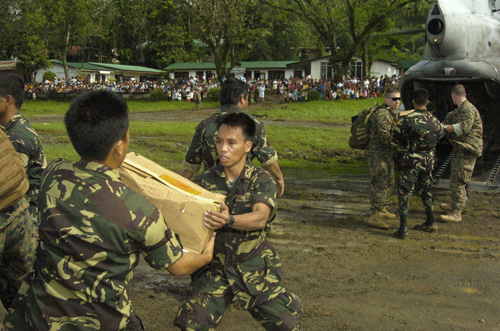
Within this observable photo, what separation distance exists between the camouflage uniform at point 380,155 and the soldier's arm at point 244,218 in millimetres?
4823

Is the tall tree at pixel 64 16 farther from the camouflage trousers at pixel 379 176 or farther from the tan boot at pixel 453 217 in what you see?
the tan boot at pixel 453 217

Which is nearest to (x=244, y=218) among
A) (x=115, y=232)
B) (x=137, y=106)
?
(x=115, y=232)

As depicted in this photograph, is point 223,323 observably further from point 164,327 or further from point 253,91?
point 253,91

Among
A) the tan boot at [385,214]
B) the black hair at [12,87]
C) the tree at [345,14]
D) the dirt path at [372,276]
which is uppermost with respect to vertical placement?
the tree at [345,14]

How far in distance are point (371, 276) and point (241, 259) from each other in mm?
2892

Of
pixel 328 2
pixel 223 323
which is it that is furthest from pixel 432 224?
pixel 328 2

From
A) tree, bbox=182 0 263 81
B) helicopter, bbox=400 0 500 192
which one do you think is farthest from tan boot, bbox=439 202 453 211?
tree, bbox=182 0 263 81

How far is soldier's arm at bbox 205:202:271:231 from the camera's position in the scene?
3.03 metres

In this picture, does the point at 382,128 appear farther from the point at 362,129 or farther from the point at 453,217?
the point at 453,217

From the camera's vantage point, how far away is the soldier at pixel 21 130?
434 cm

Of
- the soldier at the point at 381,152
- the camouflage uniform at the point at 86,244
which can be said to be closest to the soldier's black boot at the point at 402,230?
the soldier at the point at 381,152

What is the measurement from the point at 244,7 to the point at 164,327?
33.8 meters

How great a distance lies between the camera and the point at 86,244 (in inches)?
97.8

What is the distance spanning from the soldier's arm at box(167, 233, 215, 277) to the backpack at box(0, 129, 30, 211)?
140cm
